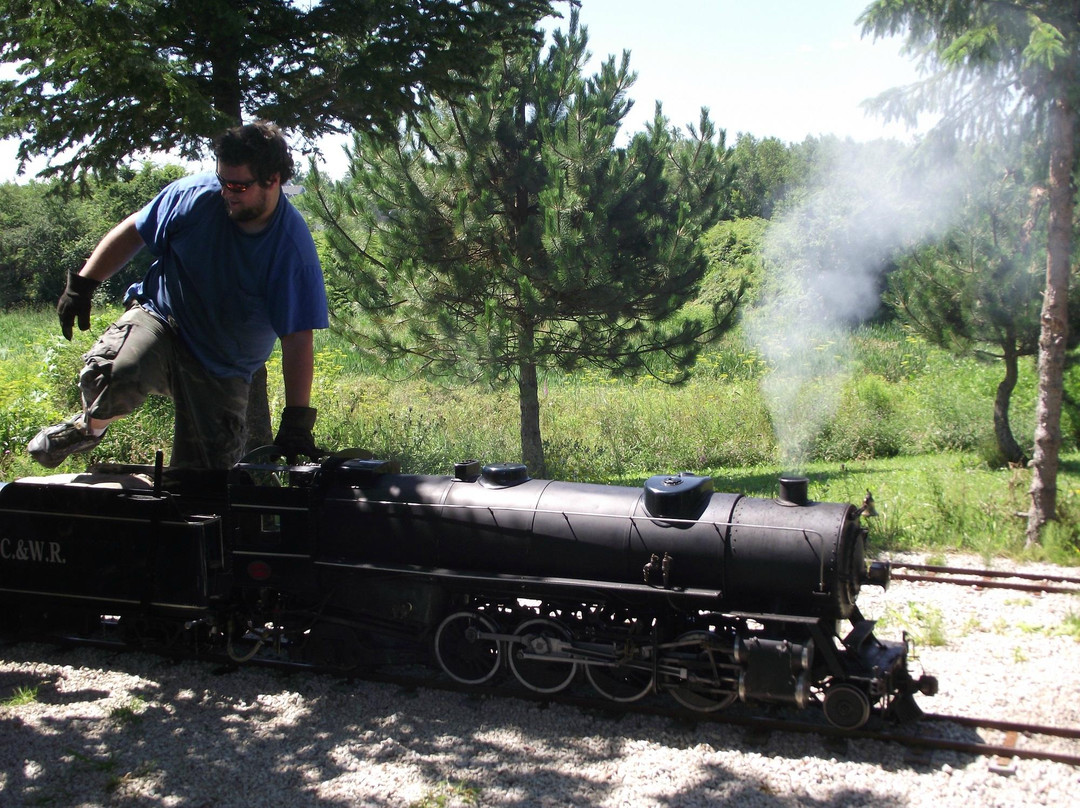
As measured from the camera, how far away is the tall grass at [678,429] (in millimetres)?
11531

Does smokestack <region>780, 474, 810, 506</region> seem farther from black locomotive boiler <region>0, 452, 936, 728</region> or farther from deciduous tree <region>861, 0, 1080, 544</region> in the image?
deciduous tree <region>861, 0, 1080, 544</region>

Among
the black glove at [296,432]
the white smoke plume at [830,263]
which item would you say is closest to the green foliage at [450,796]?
the black glove at [296,432]

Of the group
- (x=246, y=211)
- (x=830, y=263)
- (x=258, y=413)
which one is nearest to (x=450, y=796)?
(x=246, y=211)

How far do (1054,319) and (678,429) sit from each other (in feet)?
23.2

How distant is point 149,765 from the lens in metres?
4.12

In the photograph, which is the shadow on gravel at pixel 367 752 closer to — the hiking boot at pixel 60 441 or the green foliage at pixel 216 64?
the hiking boot at pixel 60 441

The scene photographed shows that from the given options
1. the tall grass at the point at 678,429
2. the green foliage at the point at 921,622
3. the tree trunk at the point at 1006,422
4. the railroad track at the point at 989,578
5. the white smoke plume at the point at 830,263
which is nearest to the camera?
the green foliage at the point at 921,622

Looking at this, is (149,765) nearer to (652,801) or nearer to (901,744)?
(652,801)

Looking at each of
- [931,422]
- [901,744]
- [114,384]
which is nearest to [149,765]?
[114,384]

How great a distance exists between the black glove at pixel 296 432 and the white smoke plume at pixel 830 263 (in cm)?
751

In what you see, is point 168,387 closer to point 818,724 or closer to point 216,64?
point 818,724

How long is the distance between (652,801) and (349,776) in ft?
4.41

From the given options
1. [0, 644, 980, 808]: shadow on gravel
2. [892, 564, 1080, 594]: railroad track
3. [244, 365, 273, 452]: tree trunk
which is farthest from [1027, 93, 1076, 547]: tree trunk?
[244, 365, 273, 452]: tree trunk

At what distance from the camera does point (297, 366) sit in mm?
4727
